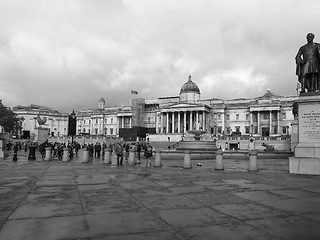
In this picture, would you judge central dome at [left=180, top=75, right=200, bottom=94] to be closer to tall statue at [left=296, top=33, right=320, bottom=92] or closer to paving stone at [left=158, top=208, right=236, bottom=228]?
tall statue at [left=296, top=33, right=320, bottom=92]

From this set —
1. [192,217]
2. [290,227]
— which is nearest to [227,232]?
Answer: [192,217]

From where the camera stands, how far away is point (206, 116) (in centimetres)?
11444

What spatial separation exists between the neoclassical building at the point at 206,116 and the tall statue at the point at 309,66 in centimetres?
8484

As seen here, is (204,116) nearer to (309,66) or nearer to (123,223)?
(309,66)

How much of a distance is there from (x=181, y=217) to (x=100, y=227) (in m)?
1.80

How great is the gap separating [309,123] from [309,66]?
2.88 meters

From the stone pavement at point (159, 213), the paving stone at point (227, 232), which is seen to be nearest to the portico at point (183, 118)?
the stone pavement at point (159, 213)

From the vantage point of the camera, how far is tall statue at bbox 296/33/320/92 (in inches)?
577

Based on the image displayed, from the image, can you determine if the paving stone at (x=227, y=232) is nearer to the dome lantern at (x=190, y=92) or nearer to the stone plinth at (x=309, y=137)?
the stone plinth at (x=309, y=137)

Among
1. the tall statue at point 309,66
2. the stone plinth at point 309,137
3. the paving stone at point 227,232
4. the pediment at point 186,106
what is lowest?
the paving stone at point 227,232

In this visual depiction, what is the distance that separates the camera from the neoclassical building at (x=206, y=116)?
106 meters

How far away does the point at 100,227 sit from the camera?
5617 mm

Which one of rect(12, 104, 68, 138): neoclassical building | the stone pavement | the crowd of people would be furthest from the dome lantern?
the stone pavement

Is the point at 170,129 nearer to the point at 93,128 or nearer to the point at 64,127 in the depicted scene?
the point at 93,128
